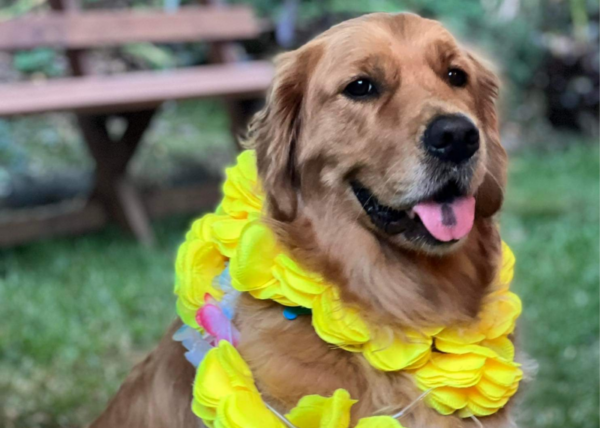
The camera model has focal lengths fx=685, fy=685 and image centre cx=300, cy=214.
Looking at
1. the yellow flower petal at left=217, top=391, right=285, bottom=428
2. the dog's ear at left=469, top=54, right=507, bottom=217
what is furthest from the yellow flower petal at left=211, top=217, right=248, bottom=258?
the dog's ear at left=469, top=54, right=507, bottom=217

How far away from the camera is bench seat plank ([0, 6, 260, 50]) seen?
15.8 ft

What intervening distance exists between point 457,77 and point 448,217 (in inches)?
17.5

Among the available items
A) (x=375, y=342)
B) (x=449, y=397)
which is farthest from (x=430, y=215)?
(x=449, y=397)

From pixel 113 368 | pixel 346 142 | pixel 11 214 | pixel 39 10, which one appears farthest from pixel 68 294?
pixel 39 10

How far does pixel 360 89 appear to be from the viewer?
1.89 metres

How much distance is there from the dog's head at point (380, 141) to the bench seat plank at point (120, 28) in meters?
3.39

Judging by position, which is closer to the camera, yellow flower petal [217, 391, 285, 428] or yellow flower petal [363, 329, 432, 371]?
yellow flower petal [217, 391, 285, 428]

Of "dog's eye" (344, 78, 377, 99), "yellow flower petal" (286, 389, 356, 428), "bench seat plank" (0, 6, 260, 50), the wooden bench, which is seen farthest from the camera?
"bench seat plank" (0, 6, 260, 50)

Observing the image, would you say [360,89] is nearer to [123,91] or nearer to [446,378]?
[446,378]

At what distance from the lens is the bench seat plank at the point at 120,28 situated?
4.81 metres

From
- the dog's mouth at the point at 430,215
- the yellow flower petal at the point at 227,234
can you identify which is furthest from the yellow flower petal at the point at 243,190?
the dog's mouth at the point at 430,215

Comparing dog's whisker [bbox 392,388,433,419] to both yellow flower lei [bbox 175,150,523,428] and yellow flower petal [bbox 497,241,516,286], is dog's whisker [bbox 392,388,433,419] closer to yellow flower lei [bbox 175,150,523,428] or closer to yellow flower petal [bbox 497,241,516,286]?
yellow flower lei [bbox 175,150,523,428]

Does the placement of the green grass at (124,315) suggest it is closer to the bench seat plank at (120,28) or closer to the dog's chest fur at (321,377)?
the dog's chest fur at (321,377)

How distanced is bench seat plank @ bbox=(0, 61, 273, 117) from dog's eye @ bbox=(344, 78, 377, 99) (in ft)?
8.09
